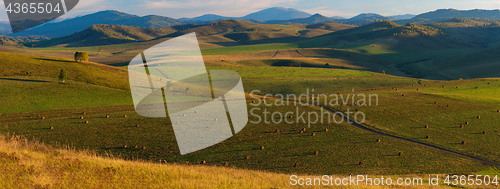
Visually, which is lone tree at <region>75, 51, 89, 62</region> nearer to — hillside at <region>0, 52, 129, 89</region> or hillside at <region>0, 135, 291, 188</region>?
hillside at <region>0, 52, 129, 89</region>

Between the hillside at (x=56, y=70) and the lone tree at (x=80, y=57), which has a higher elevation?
the lone tree at (x=80, y=57)

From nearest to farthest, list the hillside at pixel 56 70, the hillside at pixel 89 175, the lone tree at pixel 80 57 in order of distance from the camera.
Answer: the hillside at pixel 89 175 < the hillside at pixel 56 70 < the lone tree at pixel 80 57

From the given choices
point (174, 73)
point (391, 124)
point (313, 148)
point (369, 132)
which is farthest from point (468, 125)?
point (174, 73)

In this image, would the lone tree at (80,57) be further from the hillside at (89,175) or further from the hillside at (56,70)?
the hillside at (89,175)

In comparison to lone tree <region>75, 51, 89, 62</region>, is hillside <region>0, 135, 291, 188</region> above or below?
below

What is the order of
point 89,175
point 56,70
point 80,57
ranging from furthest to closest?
point 80,57 < point 56,70 < point 89,175

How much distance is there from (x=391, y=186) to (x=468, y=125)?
1312 inches

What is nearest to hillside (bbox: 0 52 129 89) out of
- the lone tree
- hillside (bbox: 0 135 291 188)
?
the lone tree

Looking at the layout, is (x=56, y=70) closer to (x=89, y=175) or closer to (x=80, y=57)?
(x=80, y=57)

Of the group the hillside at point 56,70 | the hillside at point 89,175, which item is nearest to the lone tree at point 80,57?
the hillside at point 56,70

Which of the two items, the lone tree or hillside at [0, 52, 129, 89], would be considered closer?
hillside at [0, 52, 129, 89]

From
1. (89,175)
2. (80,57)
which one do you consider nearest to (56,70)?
(80,57)


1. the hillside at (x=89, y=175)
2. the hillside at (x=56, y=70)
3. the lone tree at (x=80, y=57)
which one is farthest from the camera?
the lone tree at (x=80, y=57)

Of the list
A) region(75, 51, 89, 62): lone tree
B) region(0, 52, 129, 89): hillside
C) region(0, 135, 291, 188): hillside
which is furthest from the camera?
region(75, 51, 89, 62): lone tree
